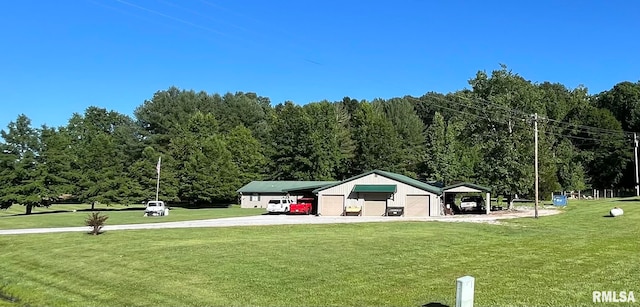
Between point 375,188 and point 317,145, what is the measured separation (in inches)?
1164

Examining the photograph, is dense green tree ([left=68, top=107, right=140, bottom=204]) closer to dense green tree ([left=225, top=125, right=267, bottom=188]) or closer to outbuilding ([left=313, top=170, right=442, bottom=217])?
dense green tree ([left=225, top=125, right=267, bottom=188])

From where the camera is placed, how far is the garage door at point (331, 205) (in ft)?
152

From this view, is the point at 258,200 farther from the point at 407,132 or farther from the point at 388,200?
the point at 407,132

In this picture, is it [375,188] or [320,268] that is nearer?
[320,268]

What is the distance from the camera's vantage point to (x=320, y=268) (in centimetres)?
1448

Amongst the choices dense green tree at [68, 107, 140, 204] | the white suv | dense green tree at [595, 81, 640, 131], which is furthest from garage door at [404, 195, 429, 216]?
dense green tree at [595, 81, 640, 131]

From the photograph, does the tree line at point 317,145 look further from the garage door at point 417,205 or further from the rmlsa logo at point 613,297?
the rmlsa logo at point 613,297

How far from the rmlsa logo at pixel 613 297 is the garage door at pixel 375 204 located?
114ft

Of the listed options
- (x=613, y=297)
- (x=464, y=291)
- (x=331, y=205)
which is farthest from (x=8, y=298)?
(x=331, y=205)

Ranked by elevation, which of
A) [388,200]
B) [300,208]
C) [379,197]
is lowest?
[300,208]

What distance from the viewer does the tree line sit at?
172 ft

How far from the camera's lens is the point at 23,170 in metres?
51.2

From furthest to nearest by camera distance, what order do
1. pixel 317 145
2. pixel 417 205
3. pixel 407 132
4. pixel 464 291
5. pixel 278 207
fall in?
pixel 407 132 < pixel 317 145 < pixel 278 207 < pixel 417 205 < pixel 464 291

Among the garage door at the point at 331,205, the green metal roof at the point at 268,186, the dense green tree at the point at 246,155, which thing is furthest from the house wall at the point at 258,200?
the garage door at the point at 331,205
